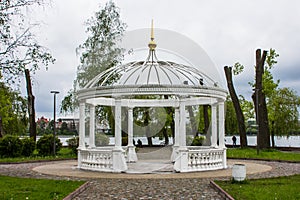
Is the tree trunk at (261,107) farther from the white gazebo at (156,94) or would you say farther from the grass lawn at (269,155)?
the white gazebo at (156,94)

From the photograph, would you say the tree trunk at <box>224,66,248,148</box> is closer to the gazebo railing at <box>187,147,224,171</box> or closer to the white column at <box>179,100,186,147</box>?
the gazebo railing at <box>187,147,224,171</box>

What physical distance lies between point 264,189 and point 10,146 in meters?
16.4

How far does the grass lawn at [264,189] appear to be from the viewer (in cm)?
835

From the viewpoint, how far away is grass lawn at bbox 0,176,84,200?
8.38 meters

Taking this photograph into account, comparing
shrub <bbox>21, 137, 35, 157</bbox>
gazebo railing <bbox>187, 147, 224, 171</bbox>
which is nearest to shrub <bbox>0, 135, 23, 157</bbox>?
shrub <bbox>21, 137, 35, 157</bbox>

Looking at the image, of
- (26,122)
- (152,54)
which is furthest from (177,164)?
(26,122)

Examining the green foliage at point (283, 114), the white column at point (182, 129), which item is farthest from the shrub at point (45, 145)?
the green foliage at point (283, 114)

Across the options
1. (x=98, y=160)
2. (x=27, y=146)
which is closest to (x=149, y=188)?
(x=98, y=160)

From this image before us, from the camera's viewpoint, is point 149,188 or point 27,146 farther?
point 27,146

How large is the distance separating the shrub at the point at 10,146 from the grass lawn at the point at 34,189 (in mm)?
10679

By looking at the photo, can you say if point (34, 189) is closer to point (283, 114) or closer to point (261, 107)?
point (261, 107)

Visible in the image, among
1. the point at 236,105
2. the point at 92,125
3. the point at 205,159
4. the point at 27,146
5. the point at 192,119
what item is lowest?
the point at 205,159

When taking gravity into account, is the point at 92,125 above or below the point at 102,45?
below

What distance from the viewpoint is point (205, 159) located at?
14984 millimetres
